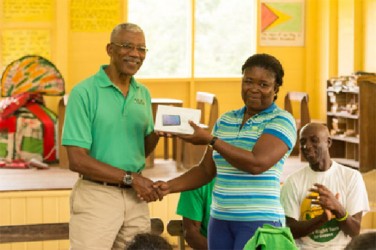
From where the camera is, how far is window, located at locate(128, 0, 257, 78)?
951 cm

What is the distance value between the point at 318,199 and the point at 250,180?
0.62 m

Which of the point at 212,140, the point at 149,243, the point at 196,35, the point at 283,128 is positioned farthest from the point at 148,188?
the point at 196,35

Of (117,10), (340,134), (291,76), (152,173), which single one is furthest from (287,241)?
(291,76)

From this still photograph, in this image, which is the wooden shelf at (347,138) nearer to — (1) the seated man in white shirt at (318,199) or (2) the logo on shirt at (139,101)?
(1) the seated man in white shirt at (318,199)

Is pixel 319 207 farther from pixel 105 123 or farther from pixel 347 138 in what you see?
pixel 347 138

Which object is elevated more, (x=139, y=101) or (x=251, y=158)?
(x=139, y=101)

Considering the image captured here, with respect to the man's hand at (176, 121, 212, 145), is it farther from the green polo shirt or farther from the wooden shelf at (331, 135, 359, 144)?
the wooden shelf at (331, 135, 359, 144)

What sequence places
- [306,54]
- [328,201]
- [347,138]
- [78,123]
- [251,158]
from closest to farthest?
[251,158] < [78,123] < [328,201] < [347,138] < [306,54]

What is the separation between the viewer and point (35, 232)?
488cm

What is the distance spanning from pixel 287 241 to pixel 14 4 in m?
6.65

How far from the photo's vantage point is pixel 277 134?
3.15m

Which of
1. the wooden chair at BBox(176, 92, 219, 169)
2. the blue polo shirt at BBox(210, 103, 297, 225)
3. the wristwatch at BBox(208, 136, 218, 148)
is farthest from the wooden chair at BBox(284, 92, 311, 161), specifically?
the wristwatch at BBox(208, 136, 218, 148)

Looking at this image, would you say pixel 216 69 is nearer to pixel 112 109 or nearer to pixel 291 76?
pixel 291 76

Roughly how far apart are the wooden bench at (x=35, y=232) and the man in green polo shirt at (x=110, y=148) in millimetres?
1331
